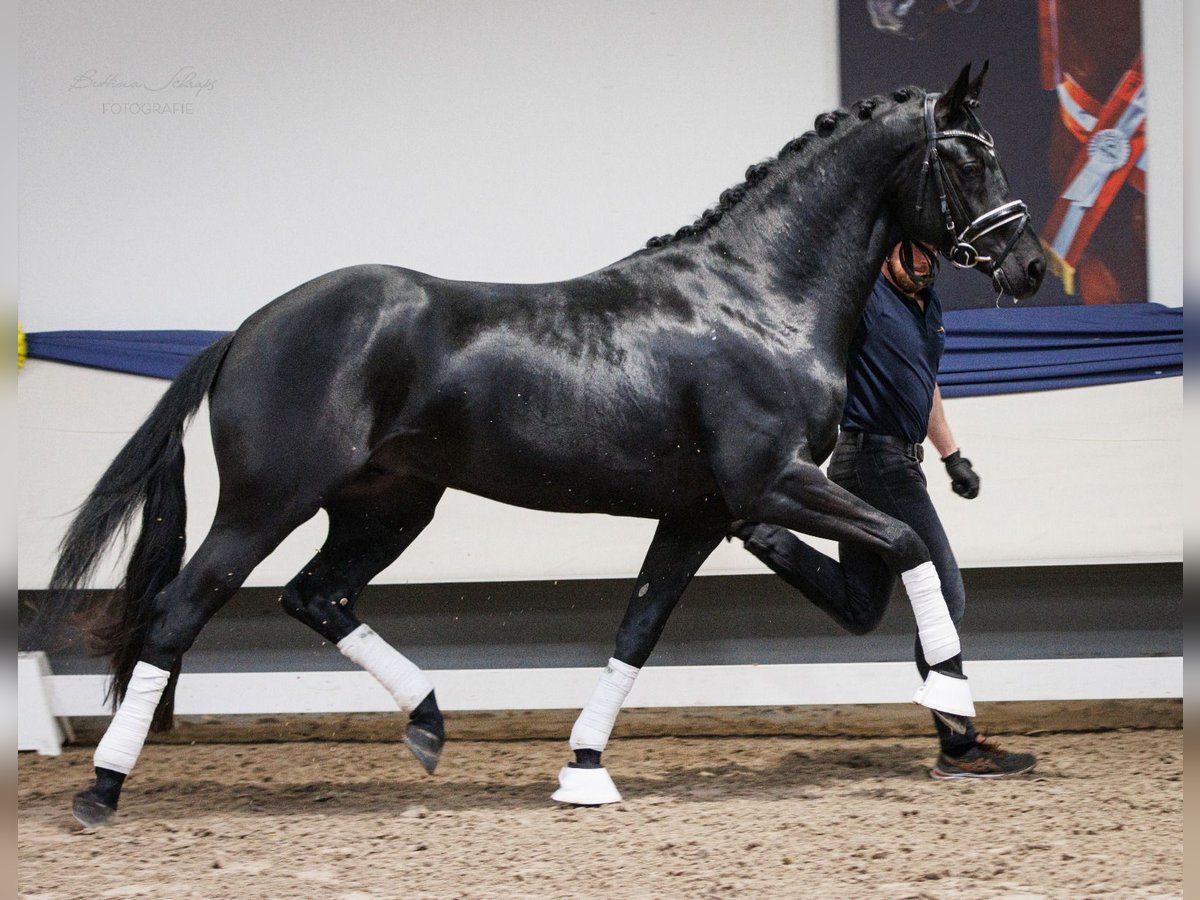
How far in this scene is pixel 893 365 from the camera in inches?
136

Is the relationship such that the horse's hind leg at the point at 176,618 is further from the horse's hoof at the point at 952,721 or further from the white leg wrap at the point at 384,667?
the horse's hoof at the point at 952,721

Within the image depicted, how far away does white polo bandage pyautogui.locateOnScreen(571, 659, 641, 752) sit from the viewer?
11.5 ft

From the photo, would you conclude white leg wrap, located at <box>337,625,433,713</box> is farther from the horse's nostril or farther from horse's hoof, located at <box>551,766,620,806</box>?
the horse's nostril

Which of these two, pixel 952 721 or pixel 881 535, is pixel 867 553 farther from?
pixel 952 721

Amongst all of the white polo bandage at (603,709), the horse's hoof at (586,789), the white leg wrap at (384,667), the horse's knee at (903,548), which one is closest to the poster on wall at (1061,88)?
the horse's knee at (903,548)

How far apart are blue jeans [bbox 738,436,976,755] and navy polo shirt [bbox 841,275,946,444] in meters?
0.08

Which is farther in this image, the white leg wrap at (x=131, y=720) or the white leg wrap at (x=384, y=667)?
the white leg wrap at (x=384, y=667)

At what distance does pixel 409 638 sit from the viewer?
4711mm

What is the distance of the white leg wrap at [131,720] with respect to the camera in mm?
3244

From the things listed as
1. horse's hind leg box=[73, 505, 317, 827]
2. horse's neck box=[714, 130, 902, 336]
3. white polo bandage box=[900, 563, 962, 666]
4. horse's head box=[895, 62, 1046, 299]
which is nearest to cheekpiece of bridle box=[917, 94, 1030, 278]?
horse's head box=[895, 62, 1046, 299]

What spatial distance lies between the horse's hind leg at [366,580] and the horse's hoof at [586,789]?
0.39 m

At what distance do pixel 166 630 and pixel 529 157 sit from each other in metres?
2.27

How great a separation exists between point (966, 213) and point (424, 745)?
2.12 meters

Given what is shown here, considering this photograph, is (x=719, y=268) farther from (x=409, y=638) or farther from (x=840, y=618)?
(x=409, y=638)
